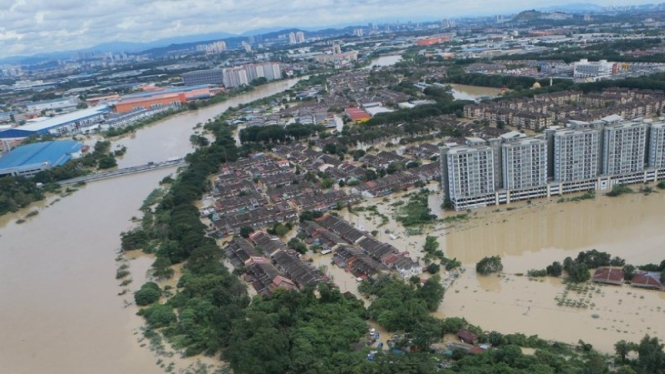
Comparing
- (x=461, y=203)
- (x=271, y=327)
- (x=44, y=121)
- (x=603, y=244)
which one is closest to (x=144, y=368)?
(x=271, y=327)

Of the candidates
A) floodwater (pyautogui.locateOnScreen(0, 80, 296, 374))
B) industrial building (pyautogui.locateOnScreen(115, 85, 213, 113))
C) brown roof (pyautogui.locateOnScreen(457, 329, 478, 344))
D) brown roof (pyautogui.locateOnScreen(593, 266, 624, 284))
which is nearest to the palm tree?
brown roof (pyautogui.locateOnScreen(457, 329, 478, 344))

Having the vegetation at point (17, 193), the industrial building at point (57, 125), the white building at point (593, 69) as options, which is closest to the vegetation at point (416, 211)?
the vegetation at point (17, 193)

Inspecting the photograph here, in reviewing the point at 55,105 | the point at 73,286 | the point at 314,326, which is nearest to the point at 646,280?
the point at 314,326

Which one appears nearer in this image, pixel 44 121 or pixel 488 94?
pixel 488 94

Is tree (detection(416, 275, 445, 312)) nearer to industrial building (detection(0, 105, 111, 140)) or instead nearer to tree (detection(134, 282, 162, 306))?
tree (detection(134, 282, 162, 306))

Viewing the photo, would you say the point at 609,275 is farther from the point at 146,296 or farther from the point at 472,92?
the point at 472,92

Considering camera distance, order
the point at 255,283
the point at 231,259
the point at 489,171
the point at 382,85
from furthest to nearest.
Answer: the point at 382,85 → the point at 489,171 → the point at 231,259 → the point at 255,283

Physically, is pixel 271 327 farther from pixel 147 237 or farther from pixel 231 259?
pixel 147 237
